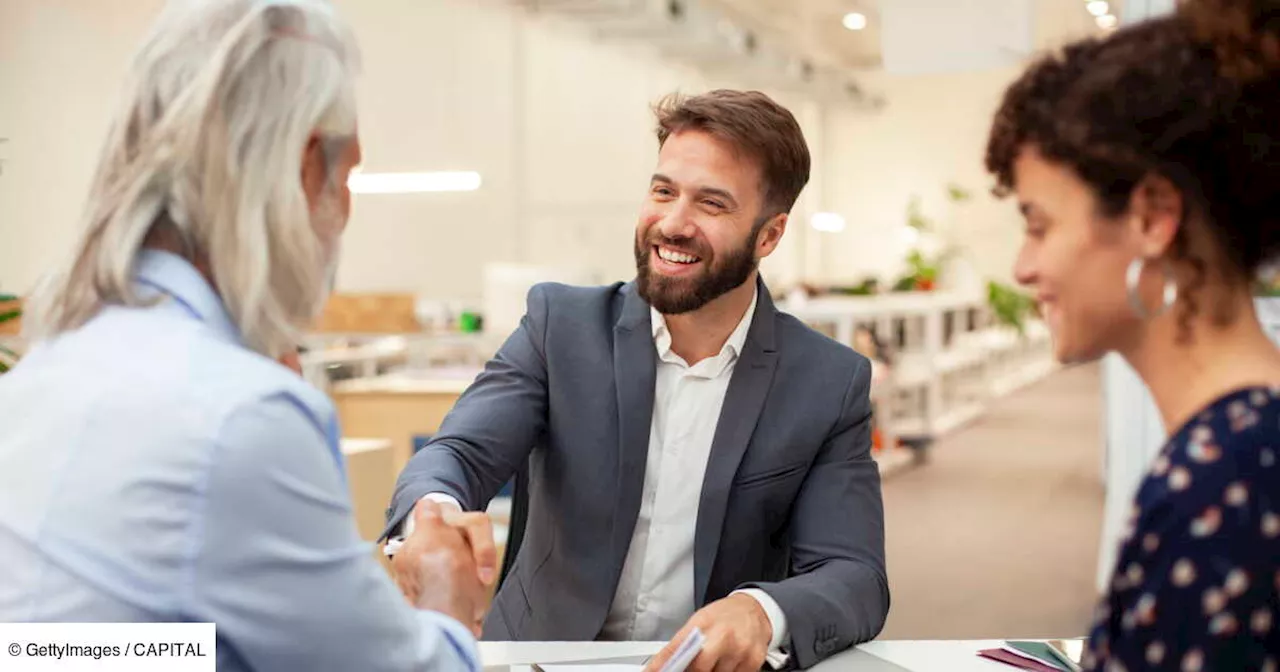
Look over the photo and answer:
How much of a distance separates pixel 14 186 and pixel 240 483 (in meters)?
5.67

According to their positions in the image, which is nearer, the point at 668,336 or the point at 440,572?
the point at 440,572

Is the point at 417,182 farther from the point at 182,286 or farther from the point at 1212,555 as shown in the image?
the point at 1212,555

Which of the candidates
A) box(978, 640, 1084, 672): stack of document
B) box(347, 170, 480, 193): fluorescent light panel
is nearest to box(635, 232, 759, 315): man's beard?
box(978, 640, 1084, 672): stack of document

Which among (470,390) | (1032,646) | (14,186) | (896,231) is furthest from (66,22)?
(896,231)

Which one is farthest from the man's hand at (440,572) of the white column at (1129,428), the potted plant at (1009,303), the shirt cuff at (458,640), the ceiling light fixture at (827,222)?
the ceiling light fixture at (827,222)

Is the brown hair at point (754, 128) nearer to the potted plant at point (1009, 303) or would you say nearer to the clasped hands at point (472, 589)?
the clasped hands at point (472, 589)

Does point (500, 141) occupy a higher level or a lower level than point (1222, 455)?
lower

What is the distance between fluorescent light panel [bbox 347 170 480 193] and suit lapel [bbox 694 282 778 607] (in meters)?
7.81

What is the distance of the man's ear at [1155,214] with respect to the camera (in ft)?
2.90

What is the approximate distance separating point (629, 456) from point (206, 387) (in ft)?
3.51

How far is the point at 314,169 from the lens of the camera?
1002 mm

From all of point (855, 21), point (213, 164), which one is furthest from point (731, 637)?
point (855, 21)

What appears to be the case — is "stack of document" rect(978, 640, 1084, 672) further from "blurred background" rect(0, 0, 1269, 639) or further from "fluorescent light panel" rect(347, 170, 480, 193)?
"fluorescent light panel" rect(347, 170, 480, 193)

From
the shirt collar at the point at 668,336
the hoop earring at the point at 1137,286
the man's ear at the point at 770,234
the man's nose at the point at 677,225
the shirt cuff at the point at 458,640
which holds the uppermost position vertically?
the hoop earring at the point at 1137,286
